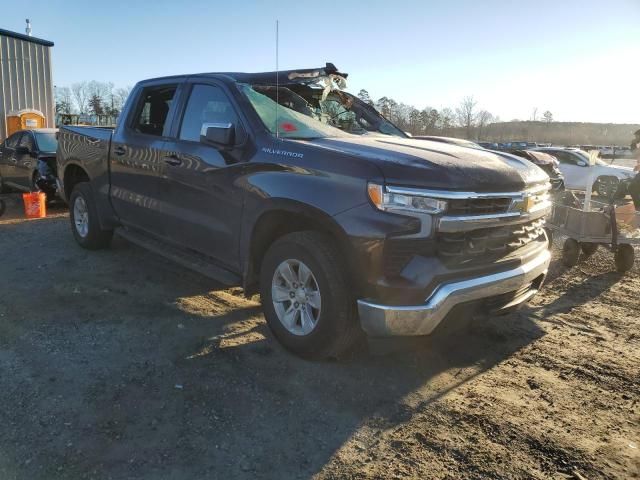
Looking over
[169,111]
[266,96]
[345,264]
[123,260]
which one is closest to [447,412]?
[345,264]

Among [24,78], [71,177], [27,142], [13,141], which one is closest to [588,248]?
[71,177]

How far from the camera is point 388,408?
3.21m

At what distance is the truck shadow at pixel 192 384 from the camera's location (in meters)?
2.71

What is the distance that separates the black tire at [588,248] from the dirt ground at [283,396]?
6.72 ft

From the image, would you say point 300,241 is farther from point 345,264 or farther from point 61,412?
point 61,412

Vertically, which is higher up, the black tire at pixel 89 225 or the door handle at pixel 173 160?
the door handle at pixel 173 160

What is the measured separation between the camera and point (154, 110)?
5367 mm

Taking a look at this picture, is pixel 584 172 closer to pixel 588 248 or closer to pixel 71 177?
pixel 588 248

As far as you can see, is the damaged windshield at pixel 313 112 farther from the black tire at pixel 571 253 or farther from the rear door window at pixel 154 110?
the black tire at pixel 571 253

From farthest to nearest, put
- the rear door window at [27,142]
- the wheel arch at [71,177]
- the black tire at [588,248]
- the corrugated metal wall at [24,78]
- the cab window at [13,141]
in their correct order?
the corrugated metal wall at [24,78] < the cab window at [13,141] < the rear door window at [27,142] < the black tire at [588,248] < the wheel arch at [71,177]

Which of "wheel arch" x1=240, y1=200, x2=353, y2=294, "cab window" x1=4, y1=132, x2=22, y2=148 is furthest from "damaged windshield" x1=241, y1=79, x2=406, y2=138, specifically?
"cab window" x1=4, y1=132, x2=22, y2=148

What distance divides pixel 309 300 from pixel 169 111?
8.32 ft

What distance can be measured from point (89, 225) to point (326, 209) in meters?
4.14

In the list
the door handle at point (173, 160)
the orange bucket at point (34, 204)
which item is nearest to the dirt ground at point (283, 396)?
the door handle at point (173, 160)
